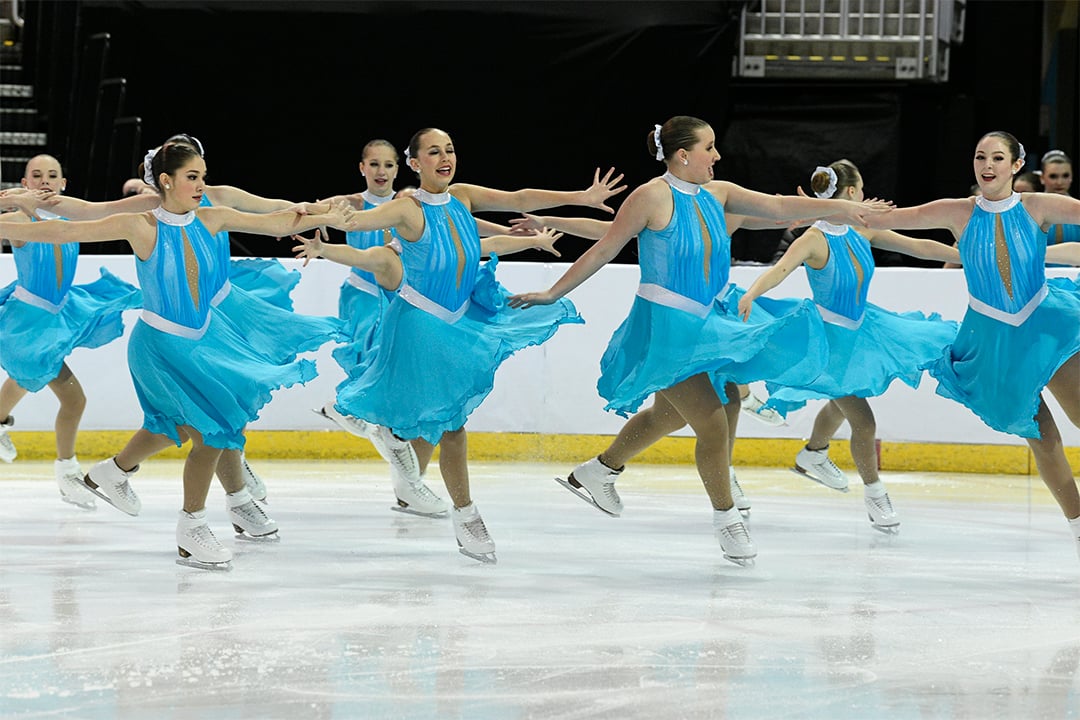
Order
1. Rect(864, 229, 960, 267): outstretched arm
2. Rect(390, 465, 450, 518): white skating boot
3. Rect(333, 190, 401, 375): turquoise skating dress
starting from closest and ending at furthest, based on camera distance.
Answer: Rect(864, 229, 960, 267): outstretched arm → Rect(390, 465, 450, 518): white skating boot → Rect(333, 190, 401, 375): turquoise skating dress

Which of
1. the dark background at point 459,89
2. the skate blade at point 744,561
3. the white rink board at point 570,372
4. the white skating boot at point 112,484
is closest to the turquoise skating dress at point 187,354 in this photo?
the white skating boot at point 112,484

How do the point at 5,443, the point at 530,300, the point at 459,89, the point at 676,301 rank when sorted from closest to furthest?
the point at 676,301, the point at 530,300, the point at 5,443, the point at 459,89

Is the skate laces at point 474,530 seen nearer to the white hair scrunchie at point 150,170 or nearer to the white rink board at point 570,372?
the white hair scrunchie at point 150,170

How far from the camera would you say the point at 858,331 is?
20.9ft

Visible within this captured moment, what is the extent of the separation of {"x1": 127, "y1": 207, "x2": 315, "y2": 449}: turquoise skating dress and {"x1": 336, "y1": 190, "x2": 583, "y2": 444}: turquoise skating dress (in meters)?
0.40

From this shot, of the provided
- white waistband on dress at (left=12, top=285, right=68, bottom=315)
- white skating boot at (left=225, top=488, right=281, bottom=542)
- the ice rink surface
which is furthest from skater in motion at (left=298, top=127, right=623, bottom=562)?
white waistband on dress at (left=12, top=285, right=68, bottom=315)

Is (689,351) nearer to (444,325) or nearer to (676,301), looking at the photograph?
(676,301)

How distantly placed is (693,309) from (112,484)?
2.28 m

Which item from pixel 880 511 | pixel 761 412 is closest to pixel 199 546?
pixel 880 511

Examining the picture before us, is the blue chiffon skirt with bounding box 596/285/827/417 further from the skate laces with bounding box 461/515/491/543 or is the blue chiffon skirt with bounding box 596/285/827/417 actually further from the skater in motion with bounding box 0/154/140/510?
the skater in motion with bounding box 0/154/140/510

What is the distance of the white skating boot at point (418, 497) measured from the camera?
6527 mm

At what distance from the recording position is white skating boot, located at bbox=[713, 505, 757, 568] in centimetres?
530

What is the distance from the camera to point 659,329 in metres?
5.25

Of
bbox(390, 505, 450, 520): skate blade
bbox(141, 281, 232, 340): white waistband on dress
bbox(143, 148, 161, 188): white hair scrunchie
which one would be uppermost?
bbox(143, 148, 161, 188): white hair scrunchie
